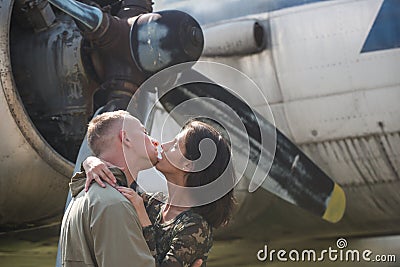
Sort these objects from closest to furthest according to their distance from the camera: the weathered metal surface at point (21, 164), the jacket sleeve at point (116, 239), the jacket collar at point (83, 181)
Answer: the jacket sleeve at point (116, 239)
the jacket collar at point (83, 181)
the weathered metal surface at point (21, 164)

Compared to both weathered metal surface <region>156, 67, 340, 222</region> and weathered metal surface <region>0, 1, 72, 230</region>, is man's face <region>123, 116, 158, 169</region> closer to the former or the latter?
weathered metal surface <region>0, 1, 72, 230</region>

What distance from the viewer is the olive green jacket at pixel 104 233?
1864mm

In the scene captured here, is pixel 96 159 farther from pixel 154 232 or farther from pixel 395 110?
pixel 395 110

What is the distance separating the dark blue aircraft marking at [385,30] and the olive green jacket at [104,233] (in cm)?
319

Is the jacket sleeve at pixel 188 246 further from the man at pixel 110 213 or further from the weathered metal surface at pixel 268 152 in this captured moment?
the weathered metal surface at pixel 268 152

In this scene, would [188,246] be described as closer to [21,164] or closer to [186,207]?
[186,207]

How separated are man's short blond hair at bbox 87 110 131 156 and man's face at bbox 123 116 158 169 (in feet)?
0.08

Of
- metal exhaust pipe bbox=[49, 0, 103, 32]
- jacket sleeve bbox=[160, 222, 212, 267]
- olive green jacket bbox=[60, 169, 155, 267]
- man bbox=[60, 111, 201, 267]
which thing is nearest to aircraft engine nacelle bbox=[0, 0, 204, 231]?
metal exhaust pipe bbox=[49, 0, 103, 32]

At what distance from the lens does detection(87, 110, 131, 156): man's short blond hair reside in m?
2.10

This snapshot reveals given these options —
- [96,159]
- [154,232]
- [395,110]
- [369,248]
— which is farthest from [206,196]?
[369,248]

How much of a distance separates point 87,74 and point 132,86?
0.55 metres

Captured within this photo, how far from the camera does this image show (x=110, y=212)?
1.88 meters

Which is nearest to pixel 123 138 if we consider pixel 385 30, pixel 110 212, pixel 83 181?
pixel 83 181

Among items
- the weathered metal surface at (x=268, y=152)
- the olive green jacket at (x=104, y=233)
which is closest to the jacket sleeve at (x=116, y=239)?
the olive green jacket at (x=104, y=233)
